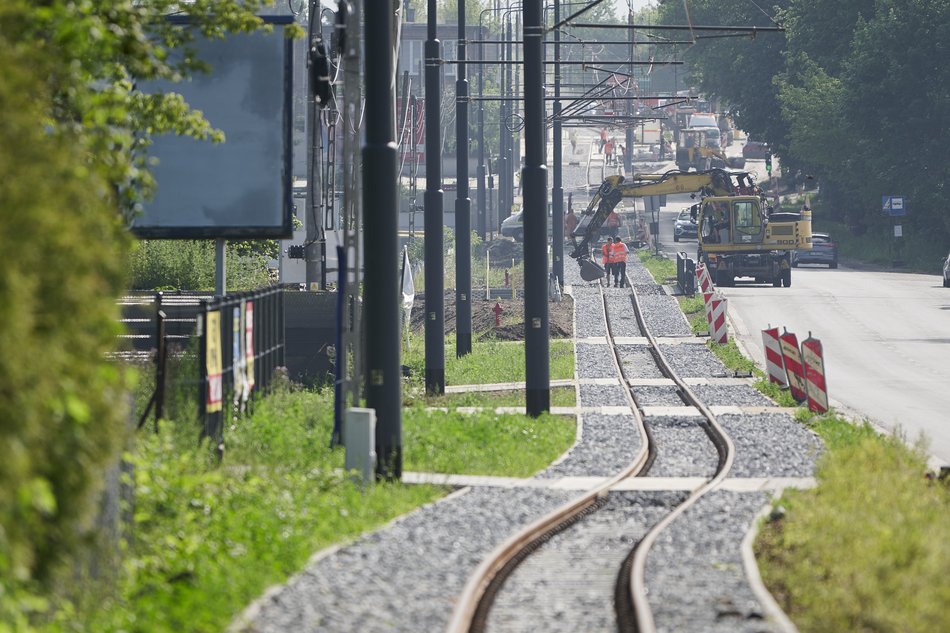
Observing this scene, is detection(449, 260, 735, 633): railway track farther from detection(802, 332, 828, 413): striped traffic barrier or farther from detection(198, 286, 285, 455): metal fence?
detection(802, 332, 828, 413): striped traffic barrier

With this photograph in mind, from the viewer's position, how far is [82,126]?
11688 millimetres

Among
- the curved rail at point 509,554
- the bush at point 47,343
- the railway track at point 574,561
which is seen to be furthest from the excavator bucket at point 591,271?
the bush at point 47,343

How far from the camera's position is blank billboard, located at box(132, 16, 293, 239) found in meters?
23.0

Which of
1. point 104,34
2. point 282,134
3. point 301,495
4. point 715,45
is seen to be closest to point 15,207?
point 104,34

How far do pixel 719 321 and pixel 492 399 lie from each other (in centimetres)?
1259

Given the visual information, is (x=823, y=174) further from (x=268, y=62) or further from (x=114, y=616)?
(x=114, y=616)

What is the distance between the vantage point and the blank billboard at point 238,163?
23.0 meters

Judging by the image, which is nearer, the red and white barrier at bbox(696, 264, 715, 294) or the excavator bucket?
the red and white barrier at bbox(696, 264, 715, 294)

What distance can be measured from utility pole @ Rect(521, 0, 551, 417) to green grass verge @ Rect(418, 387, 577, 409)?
59.6 inches

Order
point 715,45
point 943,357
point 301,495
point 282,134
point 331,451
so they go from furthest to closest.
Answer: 1. point 715,45
2. point 943,357
3. point 282,134
4. point 331,451
5. point 301,495

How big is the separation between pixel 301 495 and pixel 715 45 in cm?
9563

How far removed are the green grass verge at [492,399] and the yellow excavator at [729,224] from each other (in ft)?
95.3

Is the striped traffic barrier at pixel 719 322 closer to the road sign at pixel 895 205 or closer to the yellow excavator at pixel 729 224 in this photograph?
the yellow excavator at pixel 729 224

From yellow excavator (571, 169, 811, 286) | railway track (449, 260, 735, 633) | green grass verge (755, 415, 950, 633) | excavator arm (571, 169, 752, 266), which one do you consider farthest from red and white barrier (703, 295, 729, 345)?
green grass verge (755, 415, 950, 633)
